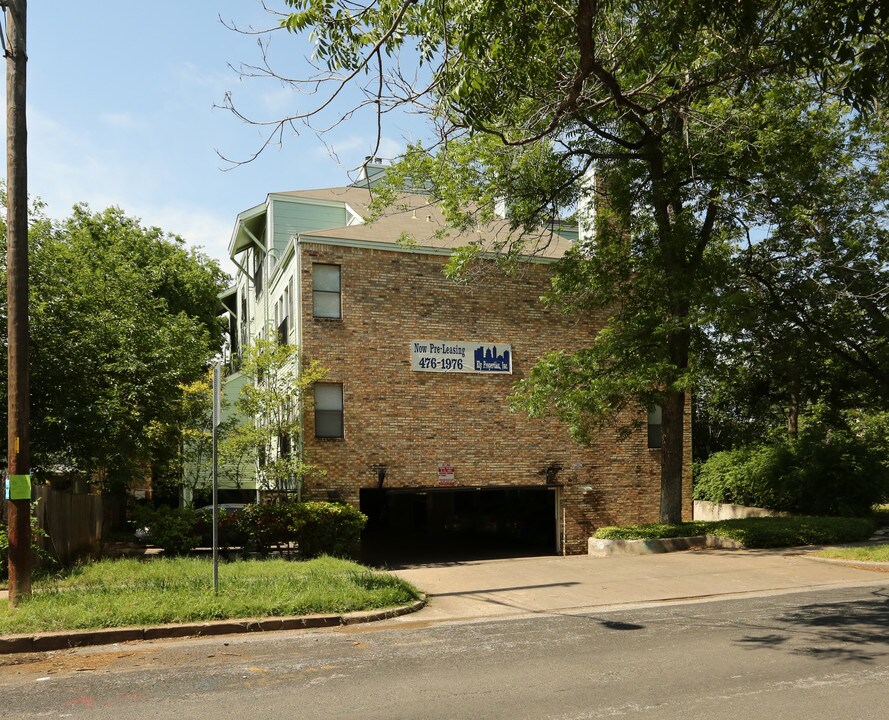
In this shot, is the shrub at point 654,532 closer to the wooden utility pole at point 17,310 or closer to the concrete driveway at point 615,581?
the concrete driveway at point 615,581

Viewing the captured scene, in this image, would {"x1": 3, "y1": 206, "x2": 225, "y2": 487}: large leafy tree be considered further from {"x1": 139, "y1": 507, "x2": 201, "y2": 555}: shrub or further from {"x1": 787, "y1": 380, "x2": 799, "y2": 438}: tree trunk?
{"x1": 787, "y1": 380, "x2": 799, "y2": 438}: tree trunk

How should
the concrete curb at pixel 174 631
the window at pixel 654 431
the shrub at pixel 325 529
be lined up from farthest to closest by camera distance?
the window at pixel 654 431 → the shrub at pixel 325 529 → the concrete curb at pixel 174 631

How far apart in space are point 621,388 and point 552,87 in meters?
8.19

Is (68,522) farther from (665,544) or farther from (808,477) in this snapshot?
(808,477)

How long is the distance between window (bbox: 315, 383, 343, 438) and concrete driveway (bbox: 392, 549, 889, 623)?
410cm

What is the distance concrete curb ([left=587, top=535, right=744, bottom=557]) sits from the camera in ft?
57.9

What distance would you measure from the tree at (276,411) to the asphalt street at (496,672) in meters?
9.32

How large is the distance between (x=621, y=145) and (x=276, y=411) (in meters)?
9.76

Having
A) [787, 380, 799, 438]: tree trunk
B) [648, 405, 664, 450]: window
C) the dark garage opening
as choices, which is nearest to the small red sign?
the dark garage opening

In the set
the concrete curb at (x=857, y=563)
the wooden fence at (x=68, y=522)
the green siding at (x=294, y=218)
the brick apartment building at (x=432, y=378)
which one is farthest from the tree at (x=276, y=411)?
the concrete curb at (x=857, y=563)

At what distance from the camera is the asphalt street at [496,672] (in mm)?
6156

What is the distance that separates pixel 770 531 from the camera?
17.5 m

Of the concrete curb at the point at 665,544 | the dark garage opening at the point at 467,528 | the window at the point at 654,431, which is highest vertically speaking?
the window at the point at 654,431

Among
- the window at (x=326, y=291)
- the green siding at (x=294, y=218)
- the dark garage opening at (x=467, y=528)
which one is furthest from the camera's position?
the green siding at (x=294, y=218)
